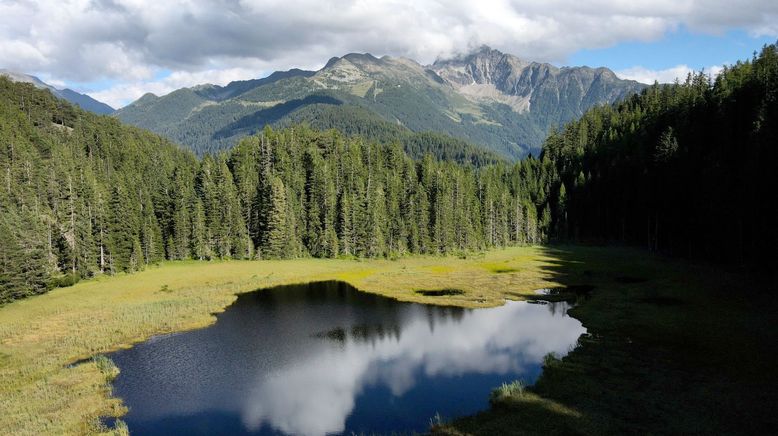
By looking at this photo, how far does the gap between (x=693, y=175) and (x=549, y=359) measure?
9173 cm

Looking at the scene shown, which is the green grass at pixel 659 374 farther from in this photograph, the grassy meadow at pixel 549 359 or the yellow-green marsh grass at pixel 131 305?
the yellow-green marsh grass at pixel 131 305

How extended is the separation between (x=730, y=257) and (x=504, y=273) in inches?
1708

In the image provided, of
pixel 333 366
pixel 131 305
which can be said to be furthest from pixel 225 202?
pixel 333 366

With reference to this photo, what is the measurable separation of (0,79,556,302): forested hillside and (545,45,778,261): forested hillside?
66.3 feet

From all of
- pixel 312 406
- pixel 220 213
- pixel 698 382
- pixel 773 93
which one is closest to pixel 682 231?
pixel 773 93

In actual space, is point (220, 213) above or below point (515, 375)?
above

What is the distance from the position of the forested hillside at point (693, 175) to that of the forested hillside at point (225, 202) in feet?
66.3

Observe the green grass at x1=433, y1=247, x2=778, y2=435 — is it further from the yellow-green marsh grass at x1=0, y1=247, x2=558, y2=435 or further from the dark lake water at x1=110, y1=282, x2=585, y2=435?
the yellow-green marsh grass at x1=0, y1=247, x2=558, y2=435

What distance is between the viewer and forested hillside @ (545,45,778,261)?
86250mm

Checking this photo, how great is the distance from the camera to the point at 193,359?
48812mm

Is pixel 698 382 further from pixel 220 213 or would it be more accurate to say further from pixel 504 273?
pixel 220 213

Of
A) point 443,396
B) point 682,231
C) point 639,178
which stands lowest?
point 443,396

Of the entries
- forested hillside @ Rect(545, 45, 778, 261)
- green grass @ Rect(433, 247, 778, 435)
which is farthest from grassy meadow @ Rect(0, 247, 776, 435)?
forested hillside @ Rect(545, 45, 778, 261)

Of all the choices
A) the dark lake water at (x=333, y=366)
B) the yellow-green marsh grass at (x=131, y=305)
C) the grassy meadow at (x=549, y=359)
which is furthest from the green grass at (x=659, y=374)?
the yellow-green marsh grass at (x=131, y=305)
